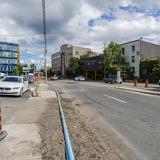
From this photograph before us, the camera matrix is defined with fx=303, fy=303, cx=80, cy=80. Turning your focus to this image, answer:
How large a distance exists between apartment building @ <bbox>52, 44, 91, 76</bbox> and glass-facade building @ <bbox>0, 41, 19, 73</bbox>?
27.7 metres

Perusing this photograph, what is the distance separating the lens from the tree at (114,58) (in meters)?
75.9

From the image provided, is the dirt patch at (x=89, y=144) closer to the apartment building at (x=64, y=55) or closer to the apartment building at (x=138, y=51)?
the apartment building at (x=138, y=51)

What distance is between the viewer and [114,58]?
76312mm

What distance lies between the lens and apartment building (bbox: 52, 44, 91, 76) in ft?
457

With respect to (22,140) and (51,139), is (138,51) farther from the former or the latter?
(22,140)

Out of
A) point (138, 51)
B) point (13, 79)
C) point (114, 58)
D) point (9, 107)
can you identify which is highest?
point (138, 51)

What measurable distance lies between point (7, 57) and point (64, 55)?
3610cm

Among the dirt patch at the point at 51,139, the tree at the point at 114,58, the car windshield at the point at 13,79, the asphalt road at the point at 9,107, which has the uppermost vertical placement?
the tree at the point at 114,58

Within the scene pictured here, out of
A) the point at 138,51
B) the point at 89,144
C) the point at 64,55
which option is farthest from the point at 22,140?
the point at 64,55

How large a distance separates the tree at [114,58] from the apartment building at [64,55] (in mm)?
59198

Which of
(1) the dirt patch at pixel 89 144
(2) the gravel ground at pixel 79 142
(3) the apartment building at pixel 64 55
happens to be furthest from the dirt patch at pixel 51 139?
(3) the apartment building at pixel 64 55

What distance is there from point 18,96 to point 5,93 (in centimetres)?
111

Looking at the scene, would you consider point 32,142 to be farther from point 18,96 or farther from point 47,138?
point 18,96

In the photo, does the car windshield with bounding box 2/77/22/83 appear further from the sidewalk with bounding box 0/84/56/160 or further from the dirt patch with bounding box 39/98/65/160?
the dirt patch with bounding box 39/98/65/160
